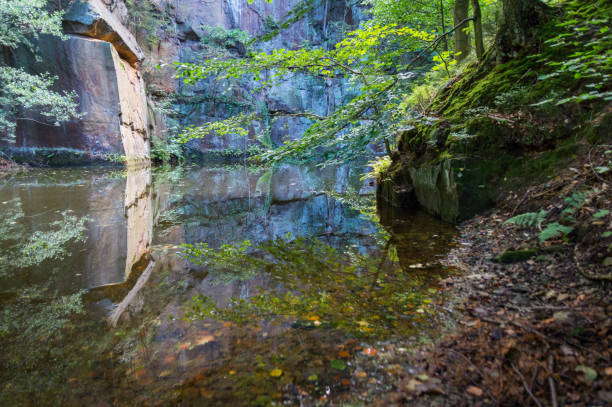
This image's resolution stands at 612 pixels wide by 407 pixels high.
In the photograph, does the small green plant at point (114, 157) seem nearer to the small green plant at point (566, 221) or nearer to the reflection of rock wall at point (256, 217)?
the reflection of rock wall at point (256, 217)

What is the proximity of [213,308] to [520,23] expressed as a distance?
549 cm

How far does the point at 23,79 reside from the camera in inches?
464

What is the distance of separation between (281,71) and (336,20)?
29312mm

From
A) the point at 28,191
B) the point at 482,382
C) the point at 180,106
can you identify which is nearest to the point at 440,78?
the point at 482,382

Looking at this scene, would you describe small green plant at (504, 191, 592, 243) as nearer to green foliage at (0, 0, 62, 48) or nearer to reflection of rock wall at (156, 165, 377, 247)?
reflection of rock wall at (156, 165, 377, 247)

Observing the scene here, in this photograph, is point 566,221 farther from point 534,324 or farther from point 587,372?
point 587,372

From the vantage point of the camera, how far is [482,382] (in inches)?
53.5

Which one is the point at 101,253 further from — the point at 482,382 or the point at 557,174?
the point at 557,174

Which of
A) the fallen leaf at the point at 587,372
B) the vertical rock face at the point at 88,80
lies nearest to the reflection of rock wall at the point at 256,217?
the fallen leaf at the point at 587,372

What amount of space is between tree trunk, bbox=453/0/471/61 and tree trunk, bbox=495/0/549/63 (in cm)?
252

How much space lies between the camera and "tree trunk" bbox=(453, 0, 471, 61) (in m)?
6.81

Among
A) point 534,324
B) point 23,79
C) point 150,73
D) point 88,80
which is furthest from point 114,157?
point 534,324

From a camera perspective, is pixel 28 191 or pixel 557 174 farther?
pixel 28 191

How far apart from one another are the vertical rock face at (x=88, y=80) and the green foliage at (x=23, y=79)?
2.12 feet
